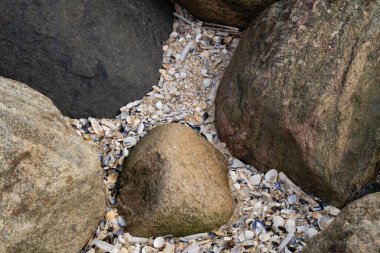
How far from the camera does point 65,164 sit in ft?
6.77

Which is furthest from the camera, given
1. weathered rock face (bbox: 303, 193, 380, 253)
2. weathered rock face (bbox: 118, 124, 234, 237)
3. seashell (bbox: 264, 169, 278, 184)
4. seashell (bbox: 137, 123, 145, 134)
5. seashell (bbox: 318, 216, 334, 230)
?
seashell (bbox: 137, 123, 145, 134)

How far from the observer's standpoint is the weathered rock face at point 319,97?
234 centimetres

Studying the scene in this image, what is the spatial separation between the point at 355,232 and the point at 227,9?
1.43 m

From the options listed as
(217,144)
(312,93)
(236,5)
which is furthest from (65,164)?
(236,5)

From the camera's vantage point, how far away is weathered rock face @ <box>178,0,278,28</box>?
274 centimetres

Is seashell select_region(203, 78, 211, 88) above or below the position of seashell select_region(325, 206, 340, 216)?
above

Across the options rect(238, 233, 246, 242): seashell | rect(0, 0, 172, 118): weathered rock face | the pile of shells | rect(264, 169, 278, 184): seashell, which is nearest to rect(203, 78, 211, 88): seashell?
the pile of shells

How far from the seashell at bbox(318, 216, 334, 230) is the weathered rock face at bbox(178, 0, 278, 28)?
1024 mm

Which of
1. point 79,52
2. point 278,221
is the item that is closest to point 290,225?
point 278,221

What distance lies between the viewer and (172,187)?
2.27 meters

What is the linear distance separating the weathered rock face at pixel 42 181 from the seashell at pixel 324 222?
908 mm

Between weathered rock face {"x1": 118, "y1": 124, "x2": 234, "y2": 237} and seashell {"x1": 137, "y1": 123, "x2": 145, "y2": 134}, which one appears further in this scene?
seashell {"x1": 137, "y1": 123, "x2": 145, "y2": 134}

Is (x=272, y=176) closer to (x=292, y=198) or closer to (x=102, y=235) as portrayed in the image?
(x=292, y=198)

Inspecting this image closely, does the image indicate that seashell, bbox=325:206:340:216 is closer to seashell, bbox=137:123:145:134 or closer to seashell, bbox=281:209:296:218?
seashell, bbox=281:209:296:218
